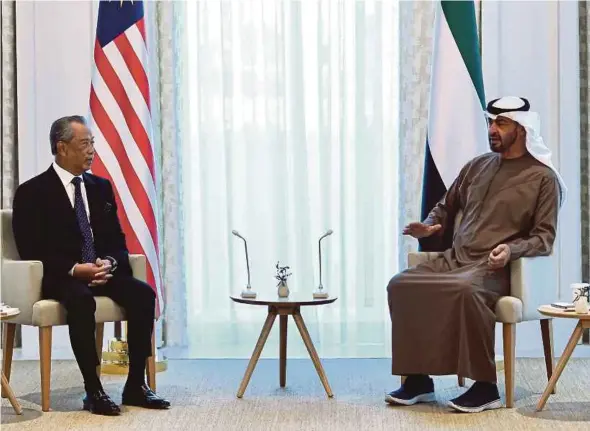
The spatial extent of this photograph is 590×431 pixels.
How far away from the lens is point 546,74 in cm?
602

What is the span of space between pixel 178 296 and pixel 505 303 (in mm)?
2378

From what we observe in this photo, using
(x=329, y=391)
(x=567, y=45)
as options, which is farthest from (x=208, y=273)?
(x=567, y=45)

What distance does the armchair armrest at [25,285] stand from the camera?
14.8ft

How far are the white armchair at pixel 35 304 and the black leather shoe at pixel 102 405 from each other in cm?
19

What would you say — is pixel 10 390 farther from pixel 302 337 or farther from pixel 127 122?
pixel 127 122

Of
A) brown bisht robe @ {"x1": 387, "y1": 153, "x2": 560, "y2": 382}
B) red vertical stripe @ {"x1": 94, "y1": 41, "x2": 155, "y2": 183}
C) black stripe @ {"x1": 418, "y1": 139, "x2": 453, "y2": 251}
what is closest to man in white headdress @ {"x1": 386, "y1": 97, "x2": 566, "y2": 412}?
brown bisht robe @ {"x1": 387, "y1": 153, "x2": 560, "y2": 382}

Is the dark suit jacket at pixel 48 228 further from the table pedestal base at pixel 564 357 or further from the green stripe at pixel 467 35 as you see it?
the green stripe at pixel 467 35

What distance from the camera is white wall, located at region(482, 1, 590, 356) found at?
236 inches

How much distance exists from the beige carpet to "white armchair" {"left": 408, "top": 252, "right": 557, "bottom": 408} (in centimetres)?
23

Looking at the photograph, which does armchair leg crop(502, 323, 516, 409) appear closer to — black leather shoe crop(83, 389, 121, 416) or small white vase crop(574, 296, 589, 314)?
small white vase crop(574, 296, 589, 314)

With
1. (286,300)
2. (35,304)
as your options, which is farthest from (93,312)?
(286,300)

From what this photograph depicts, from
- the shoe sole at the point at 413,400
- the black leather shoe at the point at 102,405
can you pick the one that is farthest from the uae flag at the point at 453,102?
the black leather shoe at the point at 102,405

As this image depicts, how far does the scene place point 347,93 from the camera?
6207 mm

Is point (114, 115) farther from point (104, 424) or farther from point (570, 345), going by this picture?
point (570, 345)
